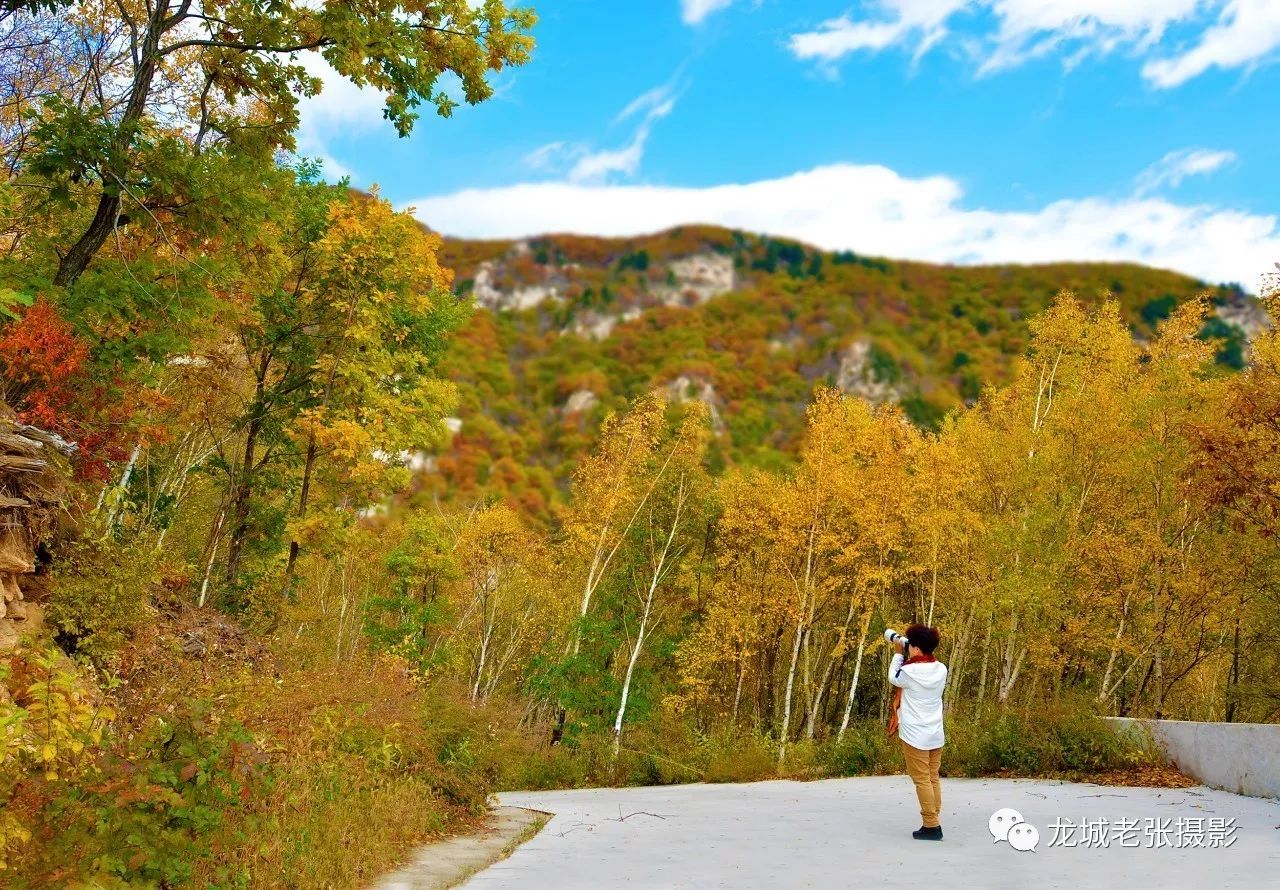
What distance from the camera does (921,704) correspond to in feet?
22.4

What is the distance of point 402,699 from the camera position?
31.1ft

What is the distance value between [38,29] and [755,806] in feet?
45.6

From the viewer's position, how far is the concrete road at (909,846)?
17.8ft

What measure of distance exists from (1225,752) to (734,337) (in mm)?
Result: 101183

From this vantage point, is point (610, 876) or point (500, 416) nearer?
point (610, 876)

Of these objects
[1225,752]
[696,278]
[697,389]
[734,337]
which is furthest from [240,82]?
[696,278]

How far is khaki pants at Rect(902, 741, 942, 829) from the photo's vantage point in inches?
264

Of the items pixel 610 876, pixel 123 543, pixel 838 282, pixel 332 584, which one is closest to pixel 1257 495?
pixel 610 876

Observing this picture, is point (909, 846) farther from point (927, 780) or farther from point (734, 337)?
point (734, 337)

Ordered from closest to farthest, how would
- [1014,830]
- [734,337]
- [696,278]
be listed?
[1014,830] < [734,337] < [696,278]

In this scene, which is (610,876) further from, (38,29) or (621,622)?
(621,622)

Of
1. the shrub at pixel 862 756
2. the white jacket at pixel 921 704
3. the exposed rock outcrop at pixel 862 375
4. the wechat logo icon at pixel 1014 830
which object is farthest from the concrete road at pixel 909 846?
the exposed rock outcrop at pixel 862 375

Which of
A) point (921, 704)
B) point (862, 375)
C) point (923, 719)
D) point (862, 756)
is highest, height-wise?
point (862, 375)

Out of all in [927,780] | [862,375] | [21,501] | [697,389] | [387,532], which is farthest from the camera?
[862,375]
